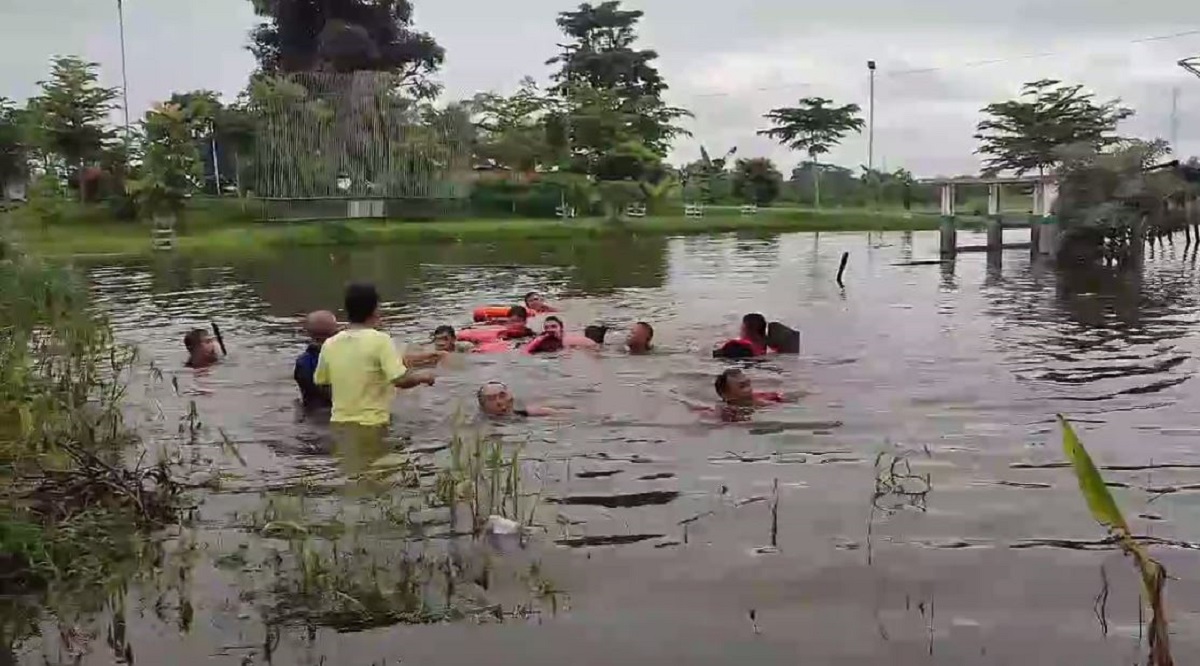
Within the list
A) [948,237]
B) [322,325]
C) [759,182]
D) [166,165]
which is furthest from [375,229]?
[322,325]

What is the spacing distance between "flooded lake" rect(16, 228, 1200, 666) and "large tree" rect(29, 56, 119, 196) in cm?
3652

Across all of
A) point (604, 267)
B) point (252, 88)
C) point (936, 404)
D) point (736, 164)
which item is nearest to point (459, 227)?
point (252, 88)

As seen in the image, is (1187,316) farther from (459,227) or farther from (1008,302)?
(459,227)

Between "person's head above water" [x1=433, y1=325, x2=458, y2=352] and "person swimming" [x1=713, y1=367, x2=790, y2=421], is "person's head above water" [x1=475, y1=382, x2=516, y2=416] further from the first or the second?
"person's head above water" [x1=433, y1=325, x2=458, y2=352]

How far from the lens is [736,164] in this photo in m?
79.1

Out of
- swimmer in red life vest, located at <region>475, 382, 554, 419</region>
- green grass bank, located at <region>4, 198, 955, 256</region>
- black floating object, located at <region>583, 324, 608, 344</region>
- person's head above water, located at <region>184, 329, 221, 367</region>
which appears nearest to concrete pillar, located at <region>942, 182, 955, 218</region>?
green grass bank, located at <region>4, 198, 955, 256</region>

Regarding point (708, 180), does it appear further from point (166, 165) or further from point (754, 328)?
point (754, 328)

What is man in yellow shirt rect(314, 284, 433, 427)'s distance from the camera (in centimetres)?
930

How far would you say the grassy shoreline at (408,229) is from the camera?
155 ft

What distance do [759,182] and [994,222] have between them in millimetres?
37143

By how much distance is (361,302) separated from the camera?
9281 mm

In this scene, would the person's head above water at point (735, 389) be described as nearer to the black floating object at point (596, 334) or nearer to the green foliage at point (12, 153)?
the black floating object at point (596, 334)

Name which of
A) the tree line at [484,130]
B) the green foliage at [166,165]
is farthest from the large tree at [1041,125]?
the green foliage at [166,165]

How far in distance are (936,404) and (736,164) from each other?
6726 centimetres
